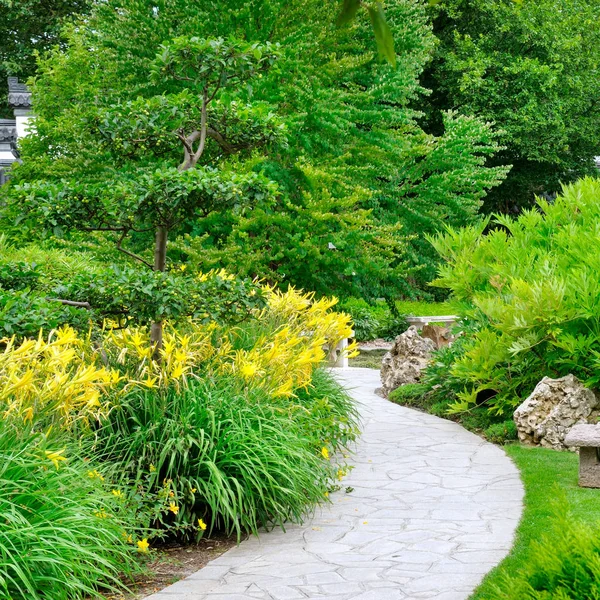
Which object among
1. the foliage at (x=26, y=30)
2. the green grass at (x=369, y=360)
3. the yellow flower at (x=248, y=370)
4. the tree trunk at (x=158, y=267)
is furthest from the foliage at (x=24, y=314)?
the foliage at (x=26, y=30)

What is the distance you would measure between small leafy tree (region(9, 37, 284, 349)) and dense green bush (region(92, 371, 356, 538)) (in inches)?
33.9

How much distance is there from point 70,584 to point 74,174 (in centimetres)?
1105

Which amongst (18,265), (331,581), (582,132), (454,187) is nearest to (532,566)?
(331,581)

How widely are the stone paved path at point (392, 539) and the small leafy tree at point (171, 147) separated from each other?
6.53 feet

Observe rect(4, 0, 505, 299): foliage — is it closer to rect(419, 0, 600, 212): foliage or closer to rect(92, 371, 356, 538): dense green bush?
rect(92, 371, 356, 538): dense green bush

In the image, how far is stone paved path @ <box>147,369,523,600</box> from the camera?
181 inches

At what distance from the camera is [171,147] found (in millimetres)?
7391

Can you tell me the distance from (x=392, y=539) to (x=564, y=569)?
2685mm

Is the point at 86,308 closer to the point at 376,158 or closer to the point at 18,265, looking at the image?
the point at 18,265

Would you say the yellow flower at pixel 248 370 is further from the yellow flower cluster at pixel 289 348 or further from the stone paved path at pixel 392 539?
the stone paved path at pixel 392 539

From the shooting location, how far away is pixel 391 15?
617 inches

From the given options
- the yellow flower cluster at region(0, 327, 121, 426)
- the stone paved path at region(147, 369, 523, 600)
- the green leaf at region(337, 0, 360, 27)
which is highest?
the green leaf at region(337, 0, 360, 27)

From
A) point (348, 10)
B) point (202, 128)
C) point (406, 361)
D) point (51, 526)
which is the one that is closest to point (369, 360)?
point (406, 361)

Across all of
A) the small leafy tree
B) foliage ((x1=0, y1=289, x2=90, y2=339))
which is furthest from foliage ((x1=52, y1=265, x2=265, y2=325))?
foliage ((x1=0, y1=289, x2=90, y2=339))
